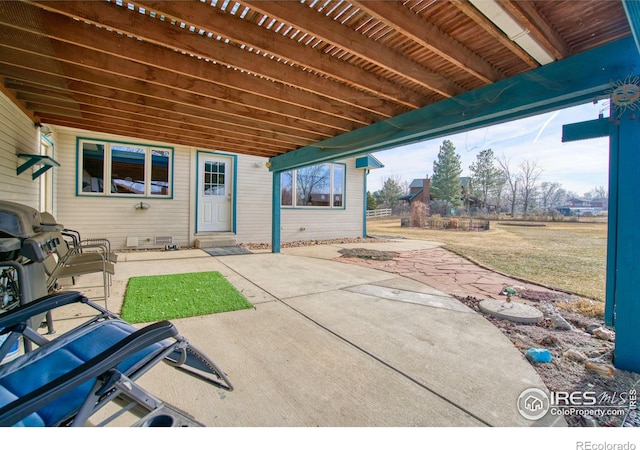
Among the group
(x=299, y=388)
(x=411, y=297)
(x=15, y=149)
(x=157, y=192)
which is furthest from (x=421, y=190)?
(x=299, y=388)

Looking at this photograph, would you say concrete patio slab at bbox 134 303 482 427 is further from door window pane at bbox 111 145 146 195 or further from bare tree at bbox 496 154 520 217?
bare tree at bbox 496 154 520 217

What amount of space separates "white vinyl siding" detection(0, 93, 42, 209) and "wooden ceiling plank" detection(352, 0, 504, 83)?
169 inches

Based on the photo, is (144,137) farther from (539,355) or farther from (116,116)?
(539,355)

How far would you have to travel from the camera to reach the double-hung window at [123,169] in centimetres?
638

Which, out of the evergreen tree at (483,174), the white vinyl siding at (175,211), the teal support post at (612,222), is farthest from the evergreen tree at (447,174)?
the teal support post at (612,222)

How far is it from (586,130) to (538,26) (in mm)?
1047

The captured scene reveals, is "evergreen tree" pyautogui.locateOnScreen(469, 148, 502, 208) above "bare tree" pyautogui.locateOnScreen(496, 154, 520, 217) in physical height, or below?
above

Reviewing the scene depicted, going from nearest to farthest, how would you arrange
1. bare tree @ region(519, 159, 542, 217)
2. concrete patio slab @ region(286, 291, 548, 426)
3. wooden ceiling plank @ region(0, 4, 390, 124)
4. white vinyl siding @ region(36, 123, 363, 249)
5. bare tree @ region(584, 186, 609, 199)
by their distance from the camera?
concrete patio slab @ region(286, 291, 548, 426), wooden ceiling plank @ region(0, 4, 390, 124), bare tree @ region(584, 186, 609, 199), white vinyl siding @ region(36, 123, 363, 249), bare tree @ region(519, 159, 542, 217)

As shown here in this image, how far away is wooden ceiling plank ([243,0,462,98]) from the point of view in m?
2.04

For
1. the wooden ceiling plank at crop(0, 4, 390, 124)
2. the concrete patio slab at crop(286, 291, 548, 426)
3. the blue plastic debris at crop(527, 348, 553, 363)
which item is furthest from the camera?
the wooden ceiling plank at crop(0, 4, 390, 124)

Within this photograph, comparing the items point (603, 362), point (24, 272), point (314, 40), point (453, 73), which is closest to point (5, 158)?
point (24, 272)

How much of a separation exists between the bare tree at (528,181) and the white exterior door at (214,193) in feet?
34.5

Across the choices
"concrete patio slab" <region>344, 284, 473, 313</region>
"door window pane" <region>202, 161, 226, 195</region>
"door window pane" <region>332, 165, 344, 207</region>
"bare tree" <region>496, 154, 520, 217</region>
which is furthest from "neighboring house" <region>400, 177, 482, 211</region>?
"concrete patio slab" <region>344, 284, 473, 313</region>

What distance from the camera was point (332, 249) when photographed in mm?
7816
